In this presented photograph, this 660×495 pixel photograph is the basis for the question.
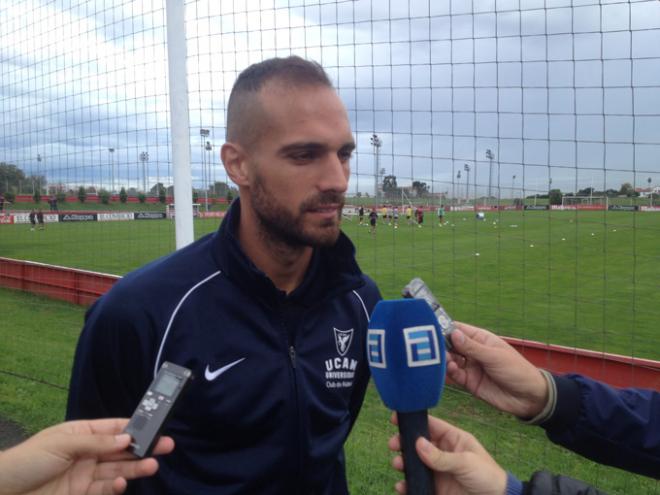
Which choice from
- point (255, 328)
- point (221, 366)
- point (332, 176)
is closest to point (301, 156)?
point (332, 176)

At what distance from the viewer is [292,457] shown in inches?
76.0

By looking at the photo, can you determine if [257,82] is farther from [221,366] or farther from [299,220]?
[221,366]

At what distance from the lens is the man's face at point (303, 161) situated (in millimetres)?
1908

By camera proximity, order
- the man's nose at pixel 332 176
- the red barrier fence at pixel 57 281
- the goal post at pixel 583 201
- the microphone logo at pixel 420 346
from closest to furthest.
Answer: the microphone logo at pixel 420 346 < the man's nose at pixel 332 176 < the goal post at pixel 583 201 < the red barrier fence at pixel 57 281

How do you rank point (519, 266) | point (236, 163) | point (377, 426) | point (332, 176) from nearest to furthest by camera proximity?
1. point (332, 176)
2. point (236, 163)
3. point (377, 426)
4. point (519, 266)

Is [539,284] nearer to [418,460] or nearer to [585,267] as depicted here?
[585,267]

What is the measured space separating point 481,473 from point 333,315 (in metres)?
0.97

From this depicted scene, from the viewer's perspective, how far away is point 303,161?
1915 mm

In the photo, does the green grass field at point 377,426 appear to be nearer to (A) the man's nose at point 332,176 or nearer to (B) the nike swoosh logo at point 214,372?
(B) the nike swoosh logo at point 214,372

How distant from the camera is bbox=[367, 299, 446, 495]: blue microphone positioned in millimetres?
1246

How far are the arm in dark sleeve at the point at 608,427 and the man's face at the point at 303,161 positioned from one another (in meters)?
0.90

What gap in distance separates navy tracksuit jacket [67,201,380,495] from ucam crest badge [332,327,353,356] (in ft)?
0.05

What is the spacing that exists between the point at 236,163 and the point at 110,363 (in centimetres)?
80

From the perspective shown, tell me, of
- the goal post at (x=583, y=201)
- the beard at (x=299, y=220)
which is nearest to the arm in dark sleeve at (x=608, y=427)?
the beard at (x=299, y=220)
